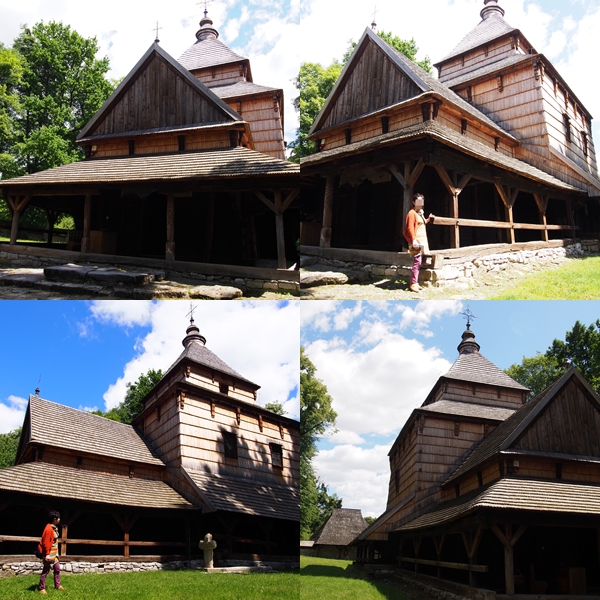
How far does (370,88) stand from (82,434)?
47.4 ft

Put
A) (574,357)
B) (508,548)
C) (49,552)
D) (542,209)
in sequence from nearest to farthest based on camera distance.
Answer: (49,552) < (508,548) < (542,209) < (574,357)

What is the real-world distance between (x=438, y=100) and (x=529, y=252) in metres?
5.94

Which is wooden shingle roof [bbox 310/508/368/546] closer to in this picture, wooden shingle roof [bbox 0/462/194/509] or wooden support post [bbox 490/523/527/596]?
wooden shingle roof [bbox 0/462/194/509]

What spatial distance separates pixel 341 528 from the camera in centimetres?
3491

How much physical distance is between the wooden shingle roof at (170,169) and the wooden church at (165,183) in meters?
0.04

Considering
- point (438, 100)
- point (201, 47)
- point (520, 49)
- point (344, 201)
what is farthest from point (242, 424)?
point (520, 49)

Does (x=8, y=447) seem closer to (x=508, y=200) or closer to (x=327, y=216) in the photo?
(x=327, y=216)

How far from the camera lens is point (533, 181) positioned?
57.9 ft

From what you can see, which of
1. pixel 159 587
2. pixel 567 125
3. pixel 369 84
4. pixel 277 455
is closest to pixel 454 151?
pixel 369 84

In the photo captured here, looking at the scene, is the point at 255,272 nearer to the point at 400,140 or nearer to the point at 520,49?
the point at 400,140

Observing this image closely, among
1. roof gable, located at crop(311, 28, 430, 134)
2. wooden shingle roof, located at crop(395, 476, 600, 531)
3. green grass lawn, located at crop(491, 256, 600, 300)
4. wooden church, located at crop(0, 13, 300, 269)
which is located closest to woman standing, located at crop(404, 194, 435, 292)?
green grass lawn, located at crop(491, 256, 600, 300)

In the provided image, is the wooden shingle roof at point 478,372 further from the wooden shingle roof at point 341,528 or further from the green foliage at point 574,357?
the wooden shingle roof at point 341,528

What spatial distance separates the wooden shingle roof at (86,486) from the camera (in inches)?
470

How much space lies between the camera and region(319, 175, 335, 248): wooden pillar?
14859mm
